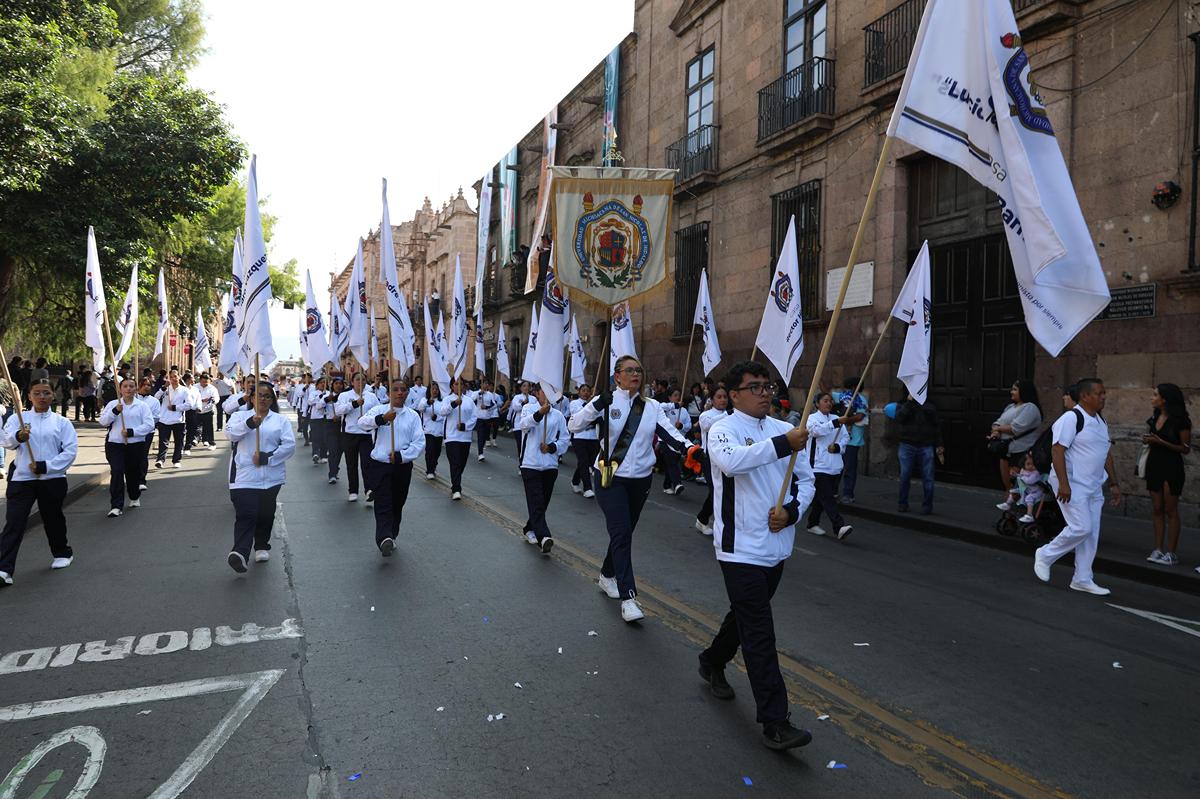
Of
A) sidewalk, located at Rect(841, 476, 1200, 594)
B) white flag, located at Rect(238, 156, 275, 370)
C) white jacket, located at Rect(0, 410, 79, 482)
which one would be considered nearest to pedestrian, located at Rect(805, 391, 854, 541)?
sidewalk, located at Rect(841, 476, 1200, 594)

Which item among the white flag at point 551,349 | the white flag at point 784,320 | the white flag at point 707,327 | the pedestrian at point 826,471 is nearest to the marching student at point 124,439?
the white flag at point 551,349

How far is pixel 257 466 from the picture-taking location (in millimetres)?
7090

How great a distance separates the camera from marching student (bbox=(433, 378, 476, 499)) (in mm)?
11578

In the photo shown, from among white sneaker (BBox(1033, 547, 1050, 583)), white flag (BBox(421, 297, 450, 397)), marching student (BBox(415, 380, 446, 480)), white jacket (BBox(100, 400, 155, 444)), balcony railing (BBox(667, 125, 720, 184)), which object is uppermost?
balcony railing (BBox(667, 125, 720, 184))

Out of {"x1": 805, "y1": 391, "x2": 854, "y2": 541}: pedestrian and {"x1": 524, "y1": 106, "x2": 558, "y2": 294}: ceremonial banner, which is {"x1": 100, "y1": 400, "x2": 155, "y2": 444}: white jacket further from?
{"x1": 524, "y1": 106, "x2": 558, "y2": 294}: ceremonial banner

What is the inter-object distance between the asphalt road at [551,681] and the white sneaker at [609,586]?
15cm

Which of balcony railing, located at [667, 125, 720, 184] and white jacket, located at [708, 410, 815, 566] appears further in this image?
balcony railing, located at [667, 125, 720, 184]

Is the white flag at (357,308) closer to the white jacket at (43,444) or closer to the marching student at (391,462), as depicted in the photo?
the marching student at (391,462)

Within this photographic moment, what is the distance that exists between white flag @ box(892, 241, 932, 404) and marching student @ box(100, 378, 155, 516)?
9443 millimetres

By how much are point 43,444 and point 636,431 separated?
5.09 metres

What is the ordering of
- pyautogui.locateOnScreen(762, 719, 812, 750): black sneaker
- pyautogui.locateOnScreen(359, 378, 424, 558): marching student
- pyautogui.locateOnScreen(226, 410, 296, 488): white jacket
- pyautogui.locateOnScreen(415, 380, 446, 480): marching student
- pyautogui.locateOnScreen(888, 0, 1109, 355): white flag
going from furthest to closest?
pyautogui.locateOnScreen(415, 380, 446, 480): marching student → pyautogui.locateOnScreen(359, 378, 424, 558): marching student → pyautogui.locateOnScreen(226, 410, 296, 488): white jacket → pyautogui.locateOnScreen(888, 0, 1109, 355): white flag → pyautogui.locateOnScreen(762, 719, 812, 750): black sneaker

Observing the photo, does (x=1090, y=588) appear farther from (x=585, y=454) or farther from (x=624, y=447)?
(x=585, y=454)

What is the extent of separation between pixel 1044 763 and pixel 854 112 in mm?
14226

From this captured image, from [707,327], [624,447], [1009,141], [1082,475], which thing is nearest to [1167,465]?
[1082,475]
